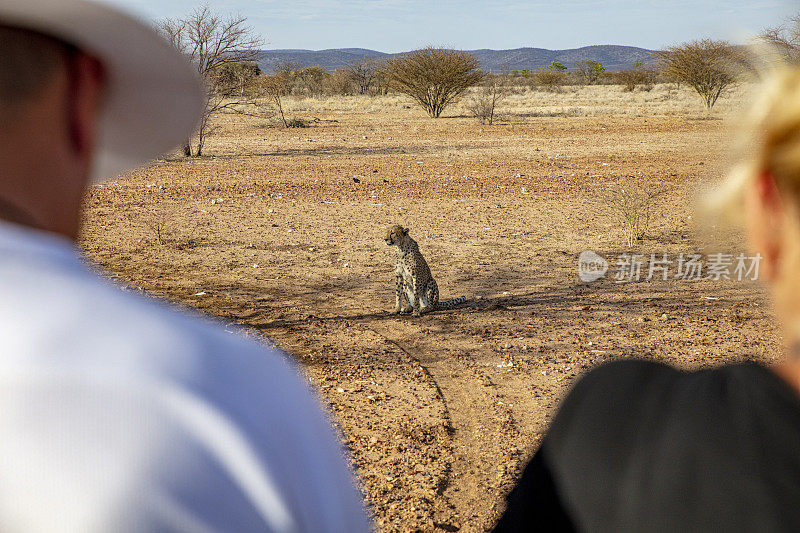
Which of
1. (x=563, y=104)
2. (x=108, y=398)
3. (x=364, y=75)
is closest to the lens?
(x=108, y=398)

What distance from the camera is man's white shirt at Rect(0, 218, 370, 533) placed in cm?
44

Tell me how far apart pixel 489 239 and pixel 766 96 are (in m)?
→ 6.69

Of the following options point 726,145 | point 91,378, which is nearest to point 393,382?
point 726,145

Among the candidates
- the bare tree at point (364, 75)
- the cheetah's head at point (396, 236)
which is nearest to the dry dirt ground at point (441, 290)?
the cheetah's head at point (396, 236)

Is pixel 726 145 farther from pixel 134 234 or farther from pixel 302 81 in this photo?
pixel 302 81

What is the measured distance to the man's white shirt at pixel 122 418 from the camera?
17.4 inches

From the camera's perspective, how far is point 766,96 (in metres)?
0.72

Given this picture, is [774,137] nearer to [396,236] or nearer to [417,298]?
[417,298]

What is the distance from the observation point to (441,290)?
5.99m

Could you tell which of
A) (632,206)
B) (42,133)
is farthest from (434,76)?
(42,133)

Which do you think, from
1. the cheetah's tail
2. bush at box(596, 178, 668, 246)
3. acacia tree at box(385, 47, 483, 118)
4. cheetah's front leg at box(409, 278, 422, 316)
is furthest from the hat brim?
acacia tree at box(385, 47, 483, 118)

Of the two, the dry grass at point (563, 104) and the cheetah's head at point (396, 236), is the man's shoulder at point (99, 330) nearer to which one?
the cheetah's head at point (396, 236)

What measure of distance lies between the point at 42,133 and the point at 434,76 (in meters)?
25.9

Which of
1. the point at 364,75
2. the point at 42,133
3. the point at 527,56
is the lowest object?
the point at 42,133
